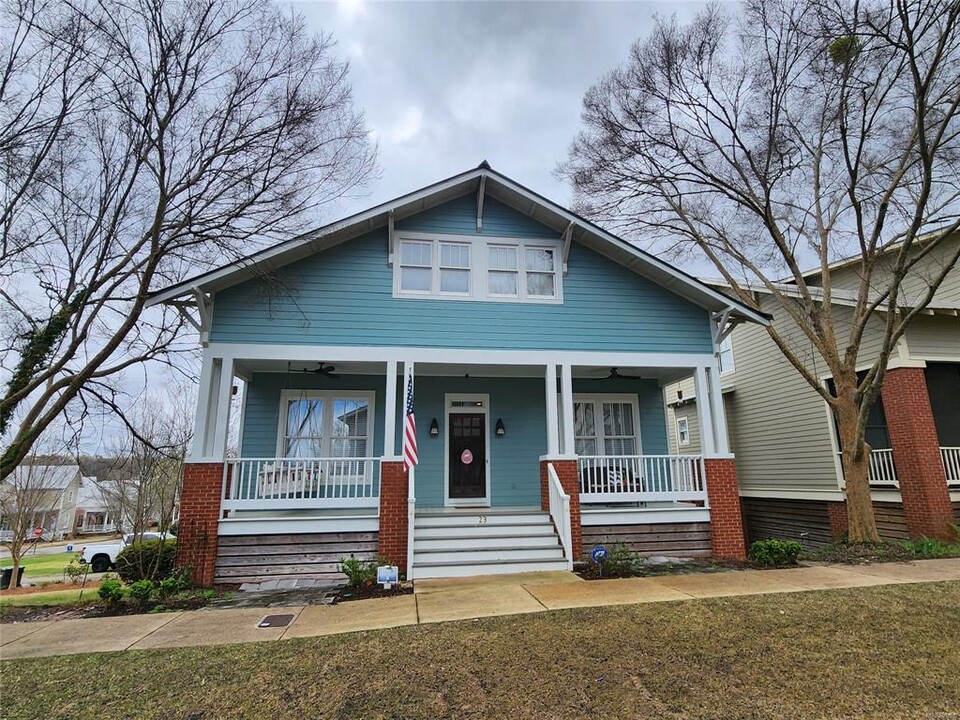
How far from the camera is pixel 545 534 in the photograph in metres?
9.27

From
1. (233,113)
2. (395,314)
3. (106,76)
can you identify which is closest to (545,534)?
(395,314)

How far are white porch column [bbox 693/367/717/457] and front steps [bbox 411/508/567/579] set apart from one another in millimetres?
3390

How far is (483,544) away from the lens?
29.3 ft

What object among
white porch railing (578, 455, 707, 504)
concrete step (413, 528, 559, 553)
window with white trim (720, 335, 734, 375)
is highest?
window with white trim (720, 335, 734, 375)

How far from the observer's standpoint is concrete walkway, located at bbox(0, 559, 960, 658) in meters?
5.60

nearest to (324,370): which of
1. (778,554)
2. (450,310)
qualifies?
(450,310)

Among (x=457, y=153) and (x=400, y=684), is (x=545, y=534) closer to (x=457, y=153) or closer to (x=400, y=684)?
(x=400, y=684)

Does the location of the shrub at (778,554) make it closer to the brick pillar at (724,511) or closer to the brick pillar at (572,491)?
the brick pillar at (724,511)

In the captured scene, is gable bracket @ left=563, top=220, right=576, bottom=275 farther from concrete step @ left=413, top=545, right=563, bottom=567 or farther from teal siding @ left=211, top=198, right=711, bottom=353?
concrete step @ left=413, top=545, right=563, bottom=567

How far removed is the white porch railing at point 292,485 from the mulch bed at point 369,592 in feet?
5.24

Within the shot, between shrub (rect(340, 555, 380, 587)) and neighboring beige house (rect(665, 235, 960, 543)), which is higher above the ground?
neighboring beige house (rect(665, 235, 960, 543))

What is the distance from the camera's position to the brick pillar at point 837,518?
1312 centimetres

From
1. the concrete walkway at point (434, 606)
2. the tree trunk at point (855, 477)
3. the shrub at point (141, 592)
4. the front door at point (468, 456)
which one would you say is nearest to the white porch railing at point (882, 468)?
the tree trunk at point (855, 477)

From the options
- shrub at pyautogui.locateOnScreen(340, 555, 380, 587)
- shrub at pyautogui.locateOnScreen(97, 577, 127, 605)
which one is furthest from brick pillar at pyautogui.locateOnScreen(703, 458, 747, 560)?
shrub at pyautogui.locateOnScreen(97, 577, 127, 605)
